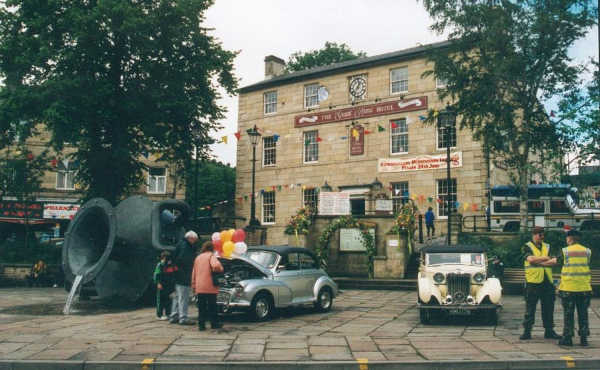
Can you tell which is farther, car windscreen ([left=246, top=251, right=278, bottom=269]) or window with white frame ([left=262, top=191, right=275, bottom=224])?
window with white frame ([left=262, top=191, right=275, bottom=224])

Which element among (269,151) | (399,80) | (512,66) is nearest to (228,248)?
(512,66)

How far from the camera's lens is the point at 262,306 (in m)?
12.8

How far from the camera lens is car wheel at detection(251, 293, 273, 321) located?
40.9 ft

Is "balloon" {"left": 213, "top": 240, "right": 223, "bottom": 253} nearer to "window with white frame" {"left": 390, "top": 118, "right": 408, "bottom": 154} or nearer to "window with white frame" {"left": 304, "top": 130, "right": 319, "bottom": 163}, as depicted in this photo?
"window with white frame" {"left": 390, "top": 118, "right": 408, "bottom": 154}

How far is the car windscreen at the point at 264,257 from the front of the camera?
1373 centimetres

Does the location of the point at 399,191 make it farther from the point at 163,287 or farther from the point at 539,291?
the point at 539,291

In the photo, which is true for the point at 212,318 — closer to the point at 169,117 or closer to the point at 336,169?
the point at 169,117

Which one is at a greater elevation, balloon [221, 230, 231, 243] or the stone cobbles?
balloon [221, 230, 231, 243]

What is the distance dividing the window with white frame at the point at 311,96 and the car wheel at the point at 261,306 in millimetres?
24207

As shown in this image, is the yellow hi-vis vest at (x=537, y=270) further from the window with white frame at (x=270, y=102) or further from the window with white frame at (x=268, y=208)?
the window with white frame at (x=270, y=102)

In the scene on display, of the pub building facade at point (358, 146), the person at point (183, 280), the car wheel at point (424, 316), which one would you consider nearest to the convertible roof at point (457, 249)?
the car wheel at point (424, 316)

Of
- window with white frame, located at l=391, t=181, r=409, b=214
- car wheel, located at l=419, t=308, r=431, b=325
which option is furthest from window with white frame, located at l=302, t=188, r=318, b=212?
car wheel, located at l=419, t=308, r=431, b=325

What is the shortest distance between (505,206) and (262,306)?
794 inches

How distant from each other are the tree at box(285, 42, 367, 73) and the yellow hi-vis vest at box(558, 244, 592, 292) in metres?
43.9
